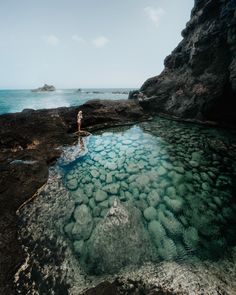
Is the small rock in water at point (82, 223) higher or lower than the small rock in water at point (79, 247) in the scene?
higher

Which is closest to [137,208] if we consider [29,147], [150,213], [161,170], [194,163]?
[150,213]

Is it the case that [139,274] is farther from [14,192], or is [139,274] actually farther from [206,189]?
[14,192]

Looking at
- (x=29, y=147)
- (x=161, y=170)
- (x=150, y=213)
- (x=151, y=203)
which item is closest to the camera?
(x=150, y=213)

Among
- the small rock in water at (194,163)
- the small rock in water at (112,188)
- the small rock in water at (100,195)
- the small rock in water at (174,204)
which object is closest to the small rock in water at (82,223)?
the small rock in water at (100,195)

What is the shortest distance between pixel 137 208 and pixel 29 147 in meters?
5.03

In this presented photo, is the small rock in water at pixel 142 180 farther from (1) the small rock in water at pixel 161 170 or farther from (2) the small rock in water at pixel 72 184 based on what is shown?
(2) the small rock in water at pixel 72 184

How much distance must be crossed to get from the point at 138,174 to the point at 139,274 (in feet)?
9.12

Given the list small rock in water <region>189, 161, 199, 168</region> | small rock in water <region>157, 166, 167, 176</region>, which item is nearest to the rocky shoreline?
small rock in water <region>157, 166, 167, 176</region>

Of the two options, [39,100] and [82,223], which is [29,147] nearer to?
[82,223]

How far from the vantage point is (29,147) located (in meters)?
7.13

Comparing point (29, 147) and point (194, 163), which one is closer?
point (194, 163)

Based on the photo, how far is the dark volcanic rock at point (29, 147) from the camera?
348 cm

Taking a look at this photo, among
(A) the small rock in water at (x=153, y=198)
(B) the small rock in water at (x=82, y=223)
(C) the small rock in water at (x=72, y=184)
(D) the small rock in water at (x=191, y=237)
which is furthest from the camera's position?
(C) the small rock in water at (x=72, y=184)

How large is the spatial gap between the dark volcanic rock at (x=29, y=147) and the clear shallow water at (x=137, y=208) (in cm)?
32
